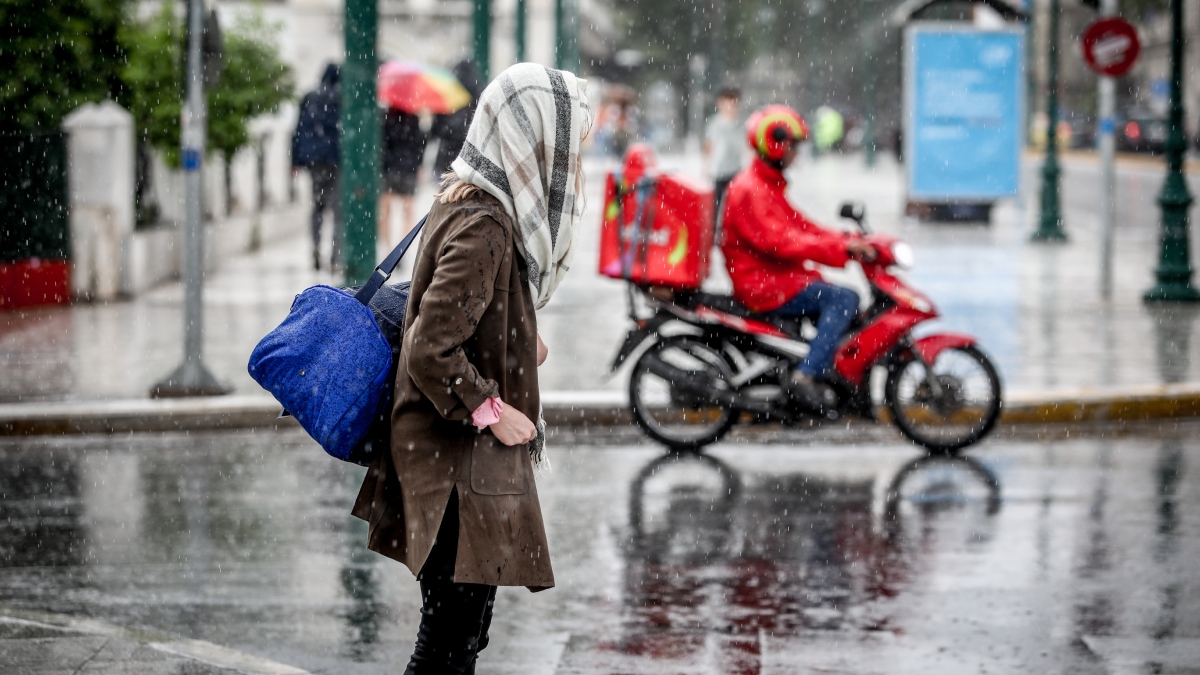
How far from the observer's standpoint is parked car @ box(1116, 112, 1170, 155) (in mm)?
58156

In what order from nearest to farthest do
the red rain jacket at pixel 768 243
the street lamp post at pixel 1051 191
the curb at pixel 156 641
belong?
1. the curb at pixel 156 641
2. the red rain jacket at pixel 768 243
3. the street lamp post at pixel 1051 191

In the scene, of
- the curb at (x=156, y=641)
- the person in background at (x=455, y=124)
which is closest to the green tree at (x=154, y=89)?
the person in background at (x=455, y=124)

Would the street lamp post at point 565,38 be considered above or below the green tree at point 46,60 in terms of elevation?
above

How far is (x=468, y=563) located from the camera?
11.8ft

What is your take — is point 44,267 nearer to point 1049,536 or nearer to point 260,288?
point 260,288

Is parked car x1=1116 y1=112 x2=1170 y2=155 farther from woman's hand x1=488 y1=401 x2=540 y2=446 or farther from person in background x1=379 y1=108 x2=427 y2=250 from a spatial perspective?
woman's hand x1=488 y1=401 x2=540 y2=446

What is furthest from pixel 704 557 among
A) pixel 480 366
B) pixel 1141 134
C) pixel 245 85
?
pixel 1141 134

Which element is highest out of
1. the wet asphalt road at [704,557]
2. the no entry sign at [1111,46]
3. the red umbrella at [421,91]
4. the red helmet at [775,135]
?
the no entry sign at [1111,46]

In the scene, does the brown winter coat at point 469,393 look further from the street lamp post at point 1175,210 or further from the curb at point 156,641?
the street lamp post at point 1175,210

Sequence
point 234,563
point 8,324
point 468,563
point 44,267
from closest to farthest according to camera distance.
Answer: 1. point 468,563
2. point 234,563
3. point 8,324
4. point 44,267

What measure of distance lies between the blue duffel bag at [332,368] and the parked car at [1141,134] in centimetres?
5697

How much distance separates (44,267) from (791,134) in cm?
810

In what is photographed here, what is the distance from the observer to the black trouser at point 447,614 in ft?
12.1

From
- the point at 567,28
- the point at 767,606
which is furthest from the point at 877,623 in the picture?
the point at 567,28
